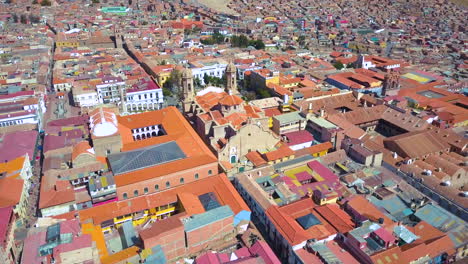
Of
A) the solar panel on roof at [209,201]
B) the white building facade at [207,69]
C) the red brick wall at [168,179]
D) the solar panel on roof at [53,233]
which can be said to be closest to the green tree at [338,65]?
the white building facade at [207,69]

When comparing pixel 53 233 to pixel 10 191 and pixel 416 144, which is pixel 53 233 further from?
pixel 416 144

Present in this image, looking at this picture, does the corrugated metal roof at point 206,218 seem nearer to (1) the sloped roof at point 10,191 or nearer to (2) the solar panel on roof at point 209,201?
(2) the solar panel on roof at point 209,201

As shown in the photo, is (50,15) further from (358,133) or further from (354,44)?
(358,133)

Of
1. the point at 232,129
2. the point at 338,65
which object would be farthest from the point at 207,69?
the point at 232,129

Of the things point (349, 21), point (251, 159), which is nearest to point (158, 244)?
point (251, 159)

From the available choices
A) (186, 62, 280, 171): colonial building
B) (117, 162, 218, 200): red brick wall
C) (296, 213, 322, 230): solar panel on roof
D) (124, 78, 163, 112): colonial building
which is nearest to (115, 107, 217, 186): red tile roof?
(117, 162, 218, 200): red brick wall

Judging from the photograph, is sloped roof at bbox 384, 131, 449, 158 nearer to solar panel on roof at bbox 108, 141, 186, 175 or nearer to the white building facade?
solar panel on roof at bbox 108, 141, 186, 175

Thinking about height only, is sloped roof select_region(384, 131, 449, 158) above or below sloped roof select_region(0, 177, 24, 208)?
above
